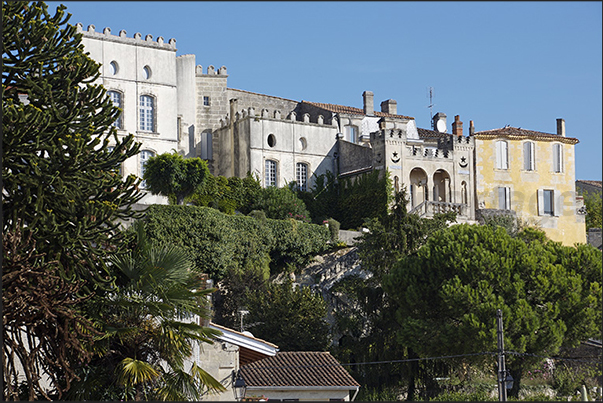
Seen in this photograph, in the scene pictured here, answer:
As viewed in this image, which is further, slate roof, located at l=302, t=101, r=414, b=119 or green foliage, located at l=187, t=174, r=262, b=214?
slate roof, located at l=302, t=101, r=414, b=119

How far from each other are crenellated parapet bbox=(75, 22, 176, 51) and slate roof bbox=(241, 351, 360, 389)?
2881 centimetres

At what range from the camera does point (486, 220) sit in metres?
55.2

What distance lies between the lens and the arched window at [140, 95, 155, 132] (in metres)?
55.8

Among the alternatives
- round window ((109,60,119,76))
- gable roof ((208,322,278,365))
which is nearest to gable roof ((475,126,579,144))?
round window ((109,60,119,76))

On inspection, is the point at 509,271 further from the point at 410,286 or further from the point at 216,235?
the point at 216,235

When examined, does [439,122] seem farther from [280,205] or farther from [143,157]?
[143,157]

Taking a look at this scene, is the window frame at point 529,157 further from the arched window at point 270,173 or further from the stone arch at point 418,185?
the arched window at point 270,173

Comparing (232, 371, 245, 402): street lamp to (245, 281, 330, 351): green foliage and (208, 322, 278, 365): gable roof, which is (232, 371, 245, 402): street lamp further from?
(245, 281, 330, 351): green foliage

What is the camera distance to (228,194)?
173 feet

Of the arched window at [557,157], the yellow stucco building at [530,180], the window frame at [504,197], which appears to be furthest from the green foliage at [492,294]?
the arched window at [557,157]

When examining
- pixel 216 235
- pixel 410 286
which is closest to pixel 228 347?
pixel 410 286

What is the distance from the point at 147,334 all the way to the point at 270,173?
34162 mm

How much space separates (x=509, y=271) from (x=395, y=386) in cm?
643

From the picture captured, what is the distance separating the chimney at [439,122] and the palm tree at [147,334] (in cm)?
4487
